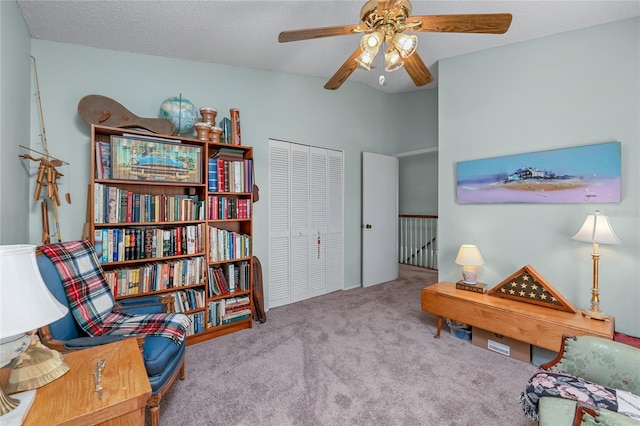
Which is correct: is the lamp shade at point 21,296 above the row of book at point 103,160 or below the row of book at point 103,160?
below

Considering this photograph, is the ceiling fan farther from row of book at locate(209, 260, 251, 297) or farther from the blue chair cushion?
row of book at locate(209, 260, 251, 297)

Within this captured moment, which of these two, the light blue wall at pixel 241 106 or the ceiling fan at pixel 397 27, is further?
the light blue wall at pixel 241 106

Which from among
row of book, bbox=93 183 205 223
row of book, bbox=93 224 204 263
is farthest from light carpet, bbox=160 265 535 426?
row of book, bbox=93 183 205 223

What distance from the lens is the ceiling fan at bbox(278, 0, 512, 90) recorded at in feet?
4.56

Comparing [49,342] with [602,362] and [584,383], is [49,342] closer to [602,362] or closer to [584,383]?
[584,383]

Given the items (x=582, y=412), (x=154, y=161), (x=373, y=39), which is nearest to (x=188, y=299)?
(x=154, y=161)

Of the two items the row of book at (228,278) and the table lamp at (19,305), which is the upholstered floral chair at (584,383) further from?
the row of book at (228,278)

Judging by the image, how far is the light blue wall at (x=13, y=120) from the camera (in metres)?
1.56

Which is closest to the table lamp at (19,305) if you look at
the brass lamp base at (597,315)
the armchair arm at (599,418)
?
the armchair arm at (599,418)

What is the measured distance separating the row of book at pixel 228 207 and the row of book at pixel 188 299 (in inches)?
27.0

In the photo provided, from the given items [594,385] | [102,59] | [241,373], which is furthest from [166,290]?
[594,385]

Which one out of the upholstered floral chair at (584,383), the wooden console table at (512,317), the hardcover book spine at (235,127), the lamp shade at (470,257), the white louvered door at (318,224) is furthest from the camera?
the white louvered door at (318,224)

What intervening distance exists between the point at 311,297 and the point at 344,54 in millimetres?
2880

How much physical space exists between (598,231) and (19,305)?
3.10 m
